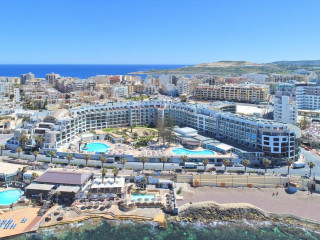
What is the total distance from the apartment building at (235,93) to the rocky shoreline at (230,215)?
74021mm

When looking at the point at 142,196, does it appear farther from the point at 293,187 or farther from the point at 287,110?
the point at 287,110

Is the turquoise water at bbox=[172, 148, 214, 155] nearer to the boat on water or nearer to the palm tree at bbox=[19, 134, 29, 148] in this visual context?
the boat on water

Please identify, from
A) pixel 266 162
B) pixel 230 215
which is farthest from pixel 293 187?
pixel 230 215

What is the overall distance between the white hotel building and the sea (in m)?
19.3

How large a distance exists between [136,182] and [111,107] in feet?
109

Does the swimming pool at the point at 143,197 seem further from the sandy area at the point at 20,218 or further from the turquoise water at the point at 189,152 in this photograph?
the turquoise water at the point at 189,152

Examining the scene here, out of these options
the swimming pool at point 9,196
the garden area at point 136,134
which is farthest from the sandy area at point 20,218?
the garden area at point 136,134

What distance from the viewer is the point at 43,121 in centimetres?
6309

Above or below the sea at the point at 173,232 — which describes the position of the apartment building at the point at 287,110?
above

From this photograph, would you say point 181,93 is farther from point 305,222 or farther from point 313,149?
point 305,222

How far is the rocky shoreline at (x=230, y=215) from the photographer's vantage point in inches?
1463

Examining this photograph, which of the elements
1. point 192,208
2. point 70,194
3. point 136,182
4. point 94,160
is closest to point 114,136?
point 94,160

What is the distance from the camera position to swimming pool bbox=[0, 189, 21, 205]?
4094 centimetres

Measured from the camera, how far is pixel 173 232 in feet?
116
